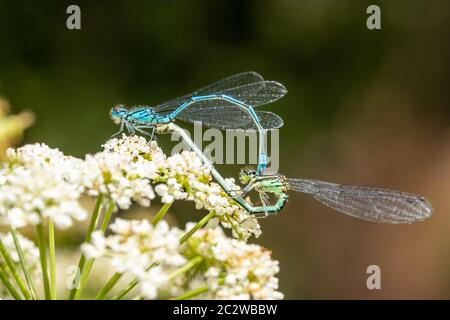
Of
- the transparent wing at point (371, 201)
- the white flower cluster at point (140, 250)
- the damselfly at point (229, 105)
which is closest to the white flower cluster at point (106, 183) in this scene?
the white flower cluster at point (140, 250)

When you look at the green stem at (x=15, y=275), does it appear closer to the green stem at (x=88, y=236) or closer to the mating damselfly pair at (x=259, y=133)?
the green stem at (x=88, y=236)

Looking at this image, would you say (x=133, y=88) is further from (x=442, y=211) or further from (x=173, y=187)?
(x=173, y=187)

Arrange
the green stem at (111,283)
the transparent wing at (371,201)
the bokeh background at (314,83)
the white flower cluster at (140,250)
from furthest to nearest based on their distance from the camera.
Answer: the bokeh background at (314,83) → the transparent wing at (371,201) → the green stem at (111,283) → the white flower cluster at (140,250)

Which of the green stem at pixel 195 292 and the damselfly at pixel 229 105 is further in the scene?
the damselfly at pixel 229 105

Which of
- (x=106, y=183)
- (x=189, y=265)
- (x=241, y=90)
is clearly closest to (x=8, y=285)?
(x=106, y=183)

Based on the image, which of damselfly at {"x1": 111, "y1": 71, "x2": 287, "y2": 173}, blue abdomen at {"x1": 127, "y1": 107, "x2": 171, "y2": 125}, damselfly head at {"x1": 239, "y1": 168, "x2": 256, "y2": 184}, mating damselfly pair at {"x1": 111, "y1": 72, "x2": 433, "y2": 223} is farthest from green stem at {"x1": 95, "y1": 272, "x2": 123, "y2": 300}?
damselfly at {"x1": 111, "y1": 71, "x2": 287, "y2": 173}

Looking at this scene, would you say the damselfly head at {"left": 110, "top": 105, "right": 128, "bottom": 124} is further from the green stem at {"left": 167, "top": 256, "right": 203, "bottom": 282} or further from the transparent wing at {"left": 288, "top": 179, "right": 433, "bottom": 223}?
the green stem at {"left": 167, "top": 256, "right": 203, "bottom": 282}

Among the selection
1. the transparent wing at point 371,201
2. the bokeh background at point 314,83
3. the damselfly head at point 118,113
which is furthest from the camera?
the bokeh background at point 314,83

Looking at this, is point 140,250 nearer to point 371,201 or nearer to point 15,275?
point 15,275
